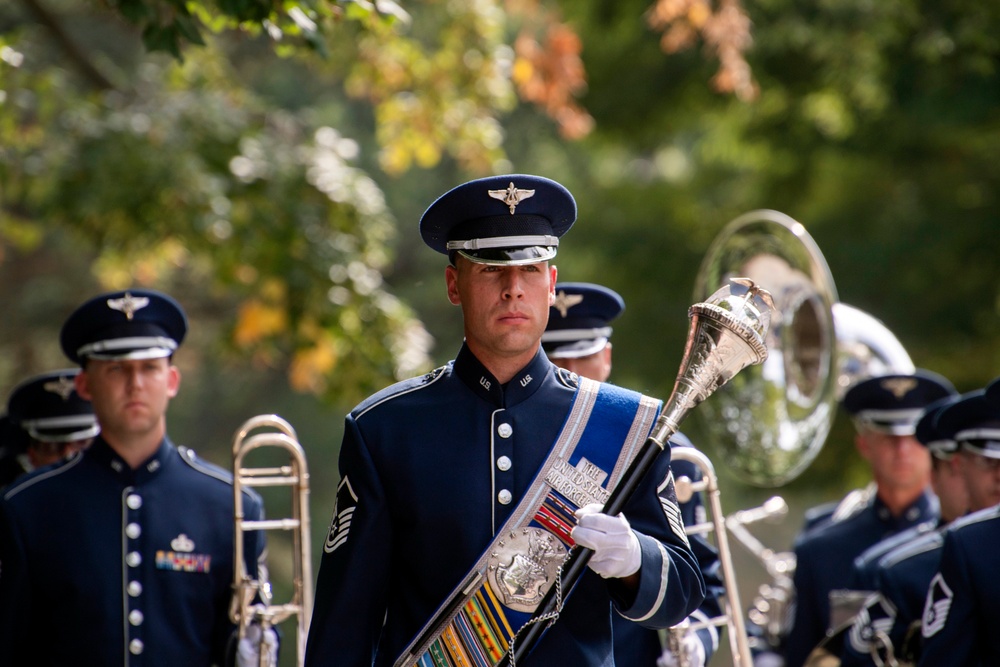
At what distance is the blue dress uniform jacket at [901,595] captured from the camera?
18.4 feet

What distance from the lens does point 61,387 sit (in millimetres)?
6680

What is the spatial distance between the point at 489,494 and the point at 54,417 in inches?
147

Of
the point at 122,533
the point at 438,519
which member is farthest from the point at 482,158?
the point at 438,519

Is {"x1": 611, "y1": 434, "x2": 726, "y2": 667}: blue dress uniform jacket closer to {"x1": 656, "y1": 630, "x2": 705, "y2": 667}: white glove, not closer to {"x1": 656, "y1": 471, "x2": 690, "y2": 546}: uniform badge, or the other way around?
{"x1": 656, "y1": 630, "x2": 705, "y2": 667}: white glove

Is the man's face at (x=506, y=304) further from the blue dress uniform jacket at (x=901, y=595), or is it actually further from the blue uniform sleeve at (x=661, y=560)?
the blue dress uniform jacket at (x=901, y=595)

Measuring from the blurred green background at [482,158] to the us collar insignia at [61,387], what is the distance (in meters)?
1.35

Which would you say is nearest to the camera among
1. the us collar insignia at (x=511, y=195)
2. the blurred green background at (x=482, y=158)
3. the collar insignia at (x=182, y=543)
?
the us collar insignia at (x=511, y=195)

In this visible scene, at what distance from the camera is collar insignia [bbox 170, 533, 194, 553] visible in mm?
5316

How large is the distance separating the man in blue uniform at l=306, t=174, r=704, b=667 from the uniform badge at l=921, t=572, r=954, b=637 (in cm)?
161

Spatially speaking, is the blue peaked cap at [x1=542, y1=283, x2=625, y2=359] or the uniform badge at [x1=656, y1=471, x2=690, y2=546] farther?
the blue peaked cap at [x1=542, y1=283, x2=625, y2=359]

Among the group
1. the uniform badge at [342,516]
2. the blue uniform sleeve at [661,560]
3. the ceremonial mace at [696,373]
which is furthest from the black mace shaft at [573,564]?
the uniform badge at [342,516]

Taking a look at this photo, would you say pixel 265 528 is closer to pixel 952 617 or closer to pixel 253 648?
pixel 253 648

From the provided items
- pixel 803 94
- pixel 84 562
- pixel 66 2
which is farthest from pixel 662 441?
pixel 66 2

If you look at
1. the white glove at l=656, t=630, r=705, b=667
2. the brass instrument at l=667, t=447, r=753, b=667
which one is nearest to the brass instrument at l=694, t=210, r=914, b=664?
the brass instrument at l=667, t=447, r=753, b=667
